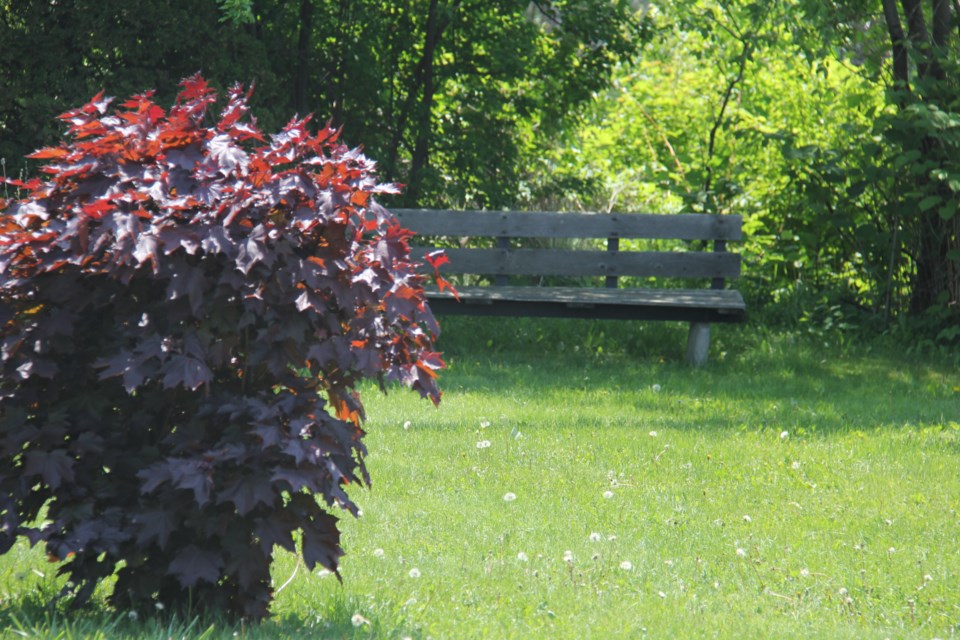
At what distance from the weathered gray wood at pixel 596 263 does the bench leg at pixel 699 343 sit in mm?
868

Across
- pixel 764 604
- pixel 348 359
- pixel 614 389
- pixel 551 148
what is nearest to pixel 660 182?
pixel 551 148

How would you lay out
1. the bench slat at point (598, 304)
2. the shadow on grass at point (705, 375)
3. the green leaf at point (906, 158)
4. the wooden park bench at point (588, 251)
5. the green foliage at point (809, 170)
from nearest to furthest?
the shadow on grass at point (705, 375)
the bench slat at point (598, 304)
the green leaf at point (906, 158)
the green foliage at point (809, 170)
the wooden park bench at point (588, 251)

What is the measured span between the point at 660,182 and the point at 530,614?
321 inches

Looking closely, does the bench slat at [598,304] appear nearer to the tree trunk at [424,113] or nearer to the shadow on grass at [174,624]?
the tree trunk at [424,113]

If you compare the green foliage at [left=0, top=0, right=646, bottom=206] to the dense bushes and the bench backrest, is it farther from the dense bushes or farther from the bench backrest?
the dense bushes

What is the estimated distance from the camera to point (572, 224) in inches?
380

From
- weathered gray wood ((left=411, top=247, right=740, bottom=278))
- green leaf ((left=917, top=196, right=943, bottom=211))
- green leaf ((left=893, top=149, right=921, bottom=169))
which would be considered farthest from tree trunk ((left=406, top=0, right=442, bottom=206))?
green leaf ((left=917, top=196, right=943, bottom=211))

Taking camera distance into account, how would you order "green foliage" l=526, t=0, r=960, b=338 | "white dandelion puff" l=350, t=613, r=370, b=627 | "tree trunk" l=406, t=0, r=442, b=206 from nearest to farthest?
"white dandelion puff" l=350, t=613, r=370, b=627
"green foliage" l=526, t=0, r=960, b=338
"tree trunk" l=406, t=0, r=442, b=206

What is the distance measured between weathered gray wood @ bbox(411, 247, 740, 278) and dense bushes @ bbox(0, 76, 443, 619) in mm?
6194

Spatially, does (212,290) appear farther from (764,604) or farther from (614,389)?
(614,389)

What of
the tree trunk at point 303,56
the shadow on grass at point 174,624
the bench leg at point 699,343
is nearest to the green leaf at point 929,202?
the bench leg at point 699,343

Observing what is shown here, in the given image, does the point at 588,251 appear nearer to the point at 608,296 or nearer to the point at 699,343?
the point at 608,296

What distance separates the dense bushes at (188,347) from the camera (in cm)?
315

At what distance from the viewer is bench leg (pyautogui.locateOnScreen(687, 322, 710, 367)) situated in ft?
29.0
